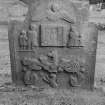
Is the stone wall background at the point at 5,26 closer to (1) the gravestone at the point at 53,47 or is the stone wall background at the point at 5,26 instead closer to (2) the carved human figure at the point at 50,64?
(1) the gravestone at the point at 53,47

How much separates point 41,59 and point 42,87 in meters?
0.51

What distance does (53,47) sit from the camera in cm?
294

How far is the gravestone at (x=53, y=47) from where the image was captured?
2771 mm

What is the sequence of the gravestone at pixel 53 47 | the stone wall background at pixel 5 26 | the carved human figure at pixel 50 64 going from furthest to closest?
1. the stone wall background at pixel 5 26
2. the carved human figure at pixel 50 64
3. the gravestone at pixel 53 47

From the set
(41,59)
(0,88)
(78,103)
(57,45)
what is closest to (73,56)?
(57,45)

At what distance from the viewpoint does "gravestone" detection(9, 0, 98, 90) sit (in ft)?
9.09

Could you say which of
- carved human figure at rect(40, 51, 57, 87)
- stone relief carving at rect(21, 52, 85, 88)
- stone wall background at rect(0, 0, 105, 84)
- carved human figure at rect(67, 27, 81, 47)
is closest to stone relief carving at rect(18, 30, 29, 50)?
stone relief carving at rect(21, 52, 85, 88)

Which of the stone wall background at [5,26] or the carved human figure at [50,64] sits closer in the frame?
the carved human figure at [50,64]

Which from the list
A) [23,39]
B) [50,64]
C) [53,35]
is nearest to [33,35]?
[23,39]

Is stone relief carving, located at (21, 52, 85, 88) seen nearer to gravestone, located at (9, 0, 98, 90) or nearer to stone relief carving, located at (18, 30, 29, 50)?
gravestone, located at (9, 0, 98, 90)

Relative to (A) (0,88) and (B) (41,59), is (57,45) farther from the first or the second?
(A) (0,88)

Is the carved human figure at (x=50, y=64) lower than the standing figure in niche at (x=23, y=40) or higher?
lower

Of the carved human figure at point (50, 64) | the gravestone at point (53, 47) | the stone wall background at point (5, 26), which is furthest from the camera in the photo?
the stone wall background at point (5, 26)

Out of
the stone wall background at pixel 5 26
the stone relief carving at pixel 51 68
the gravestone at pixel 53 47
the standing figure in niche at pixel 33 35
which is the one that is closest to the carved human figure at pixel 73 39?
the gravestone at pixel 53 47
